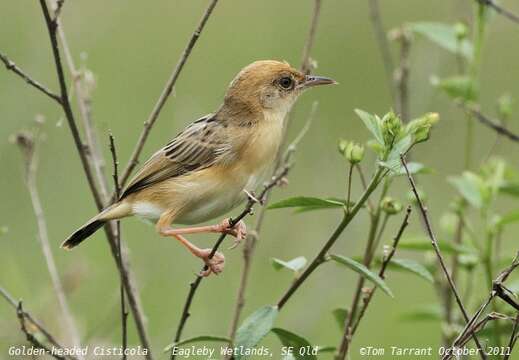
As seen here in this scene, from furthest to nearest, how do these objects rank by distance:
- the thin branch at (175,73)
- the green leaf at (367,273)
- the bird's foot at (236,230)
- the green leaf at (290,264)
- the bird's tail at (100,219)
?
the bird's tail at (100,219) < the bird's foot at (236,230) < the thin branch at (175,73) < the green leaf at (290,264) < the green leaf at (367,273)

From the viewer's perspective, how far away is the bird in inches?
201

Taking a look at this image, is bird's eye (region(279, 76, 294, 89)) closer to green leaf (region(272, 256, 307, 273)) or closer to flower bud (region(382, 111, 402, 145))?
green leaf (region(272, 256, 307, 273))

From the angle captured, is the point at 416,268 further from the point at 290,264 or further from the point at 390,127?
the point at 390,127

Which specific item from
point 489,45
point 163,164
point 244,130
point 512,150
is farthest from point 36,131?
point 489,45

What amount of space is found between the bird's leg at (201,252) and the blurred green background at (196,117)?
677 millimetres

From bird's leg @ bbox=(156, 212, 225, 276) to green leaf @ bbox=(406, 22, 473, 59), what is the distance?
1.67 metres

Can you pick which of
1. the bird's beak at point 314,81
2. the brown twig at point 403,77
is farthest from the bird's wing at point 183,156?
the brown twig at point 403,77

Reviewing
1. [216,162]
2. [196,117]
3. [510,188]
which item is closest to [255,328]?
[216,162]

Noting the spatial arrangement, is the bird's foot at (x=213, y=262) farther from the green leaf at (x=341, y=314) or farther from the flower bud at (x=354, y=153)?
the flower bud at (x=354, y=153)

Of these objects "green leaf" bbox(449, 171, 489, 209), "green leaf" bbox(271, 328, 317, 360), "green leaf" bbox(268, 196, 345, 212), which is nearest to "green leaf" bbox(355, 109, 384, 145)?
"green leaf" bbox(268, 196, 345, 212)

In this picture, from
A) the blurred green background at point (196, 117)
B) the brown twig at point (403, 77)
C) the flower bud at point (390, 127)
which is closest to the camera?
the flower bud at point (390, 127)

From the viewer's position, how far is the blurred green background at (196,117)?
6.84m

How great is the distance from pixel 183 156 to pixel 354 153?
1.54 meters

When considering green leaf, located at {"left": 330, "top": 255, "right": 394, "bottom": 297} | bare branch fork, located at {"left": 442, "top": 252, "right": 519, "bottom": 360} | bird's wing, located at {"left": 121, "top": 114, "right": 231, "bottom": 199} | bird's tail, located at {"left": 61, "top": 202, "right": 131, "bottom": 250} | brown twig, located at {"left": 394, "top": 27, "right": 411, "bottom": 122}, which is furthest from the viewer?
brown twig, located at {"left": 394, "top": 27, "right": 411, "bottom": 122}
